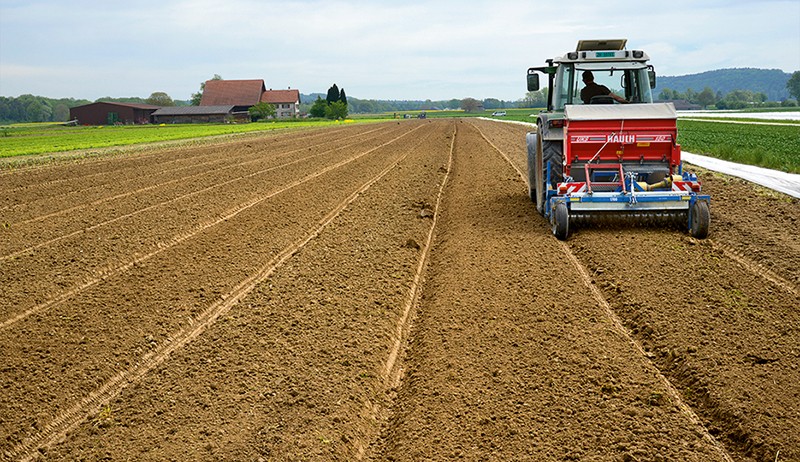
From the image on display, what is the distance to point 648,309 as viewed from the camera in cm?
600

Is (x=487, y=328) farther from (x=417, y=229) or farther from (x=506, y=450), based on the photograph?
(x=417, y=229)

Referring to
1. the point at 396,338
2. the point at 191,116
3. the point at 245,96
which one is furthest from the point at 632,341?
the point at 245,96

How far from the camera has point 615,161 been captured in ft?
30.6

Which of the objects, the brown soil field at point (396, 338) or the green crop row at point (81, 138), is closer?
the brown soil field at point (396, 338)

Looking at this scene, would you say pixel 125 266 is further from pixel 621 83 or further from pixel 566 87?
pixel 621 83

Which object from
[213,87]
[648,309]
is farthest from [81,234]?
[213,87]

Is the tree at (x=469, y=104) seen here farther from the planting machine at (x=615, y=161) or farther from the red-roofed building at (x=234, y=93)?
the planting machine at (x=615, y=161)

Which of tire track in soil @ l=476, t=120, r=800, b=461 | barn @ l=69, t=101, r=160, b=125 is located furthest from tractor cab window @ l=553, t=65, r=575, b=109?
barn @ l=69, t=101, r=160, b=125

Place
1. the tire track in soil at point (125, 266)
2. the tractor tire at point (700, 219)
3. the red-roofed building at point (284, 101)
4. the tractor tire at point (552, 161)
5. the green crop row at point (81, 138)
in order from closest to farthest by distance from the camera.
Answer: the tire track in soil at point (125, 266) < the tractor tire at point (700, 219) < the tractor tire at point (552, 161) < the green crop row at point (81, 138) < the red-roofed building at point (284, 101)

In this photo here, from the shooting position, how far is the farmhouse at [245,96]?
107 meters

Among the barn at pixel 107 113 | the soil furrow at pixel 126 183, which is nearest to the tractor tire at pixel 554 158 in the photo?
the soil furrow at pixel 126 183

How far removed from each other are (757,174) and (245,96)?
99.0 m

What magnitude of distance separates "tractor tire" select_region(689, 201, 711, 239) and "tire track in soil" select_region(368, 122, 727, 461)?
213 centimetres

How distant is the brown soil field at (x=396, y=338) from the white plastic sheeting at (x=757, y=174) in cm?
312
